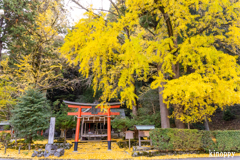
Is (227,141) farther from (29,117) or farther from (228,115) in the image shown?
(228,115)

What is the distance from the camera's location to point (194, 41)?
211 inches

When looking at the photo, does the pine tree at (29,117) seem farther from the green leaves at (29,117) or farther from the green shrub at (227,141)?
the green shrub at (227,141)

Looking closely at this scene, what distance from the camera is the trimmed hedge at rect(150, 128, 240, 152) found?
607cm

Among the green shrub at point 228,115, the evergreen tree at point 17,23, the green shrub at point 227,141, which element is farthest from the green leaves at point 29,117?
the green shrub at point 228,115

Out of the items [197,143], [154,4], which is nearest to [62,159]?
[197,143]

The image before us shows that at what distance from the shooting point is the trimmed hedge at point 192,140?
607 centimetres

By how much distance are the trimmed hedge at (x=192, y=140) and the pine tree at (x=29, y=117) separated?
19.3 feet

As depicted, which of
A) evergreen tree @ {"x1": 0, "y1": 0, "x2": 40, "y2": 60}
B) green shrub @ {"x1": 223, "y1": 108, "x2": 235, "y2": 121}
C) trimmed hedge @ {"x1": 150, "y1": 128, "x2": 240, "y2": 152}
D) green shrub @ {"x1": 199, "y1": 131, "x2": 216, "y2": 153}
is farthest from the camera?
green shrub @ {"x1": 223, "y1": 108, "x2": 235, "y2": 121}

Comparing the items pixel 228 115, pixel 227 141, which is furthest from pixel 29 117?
pixel 228 115

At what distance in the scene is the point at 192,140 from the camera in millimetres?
6176

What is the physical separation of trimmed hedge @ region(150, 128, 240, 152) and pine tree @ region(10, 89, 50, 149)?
19.3 ft

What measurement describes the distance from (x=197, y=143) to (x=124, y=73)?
14.6ft

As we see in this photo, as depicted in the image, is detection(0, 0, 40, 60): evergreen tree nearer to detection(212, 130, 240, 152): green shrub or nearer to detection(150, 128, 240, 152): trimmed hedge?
detection(150, 128, 240, 152): trimmed hedge

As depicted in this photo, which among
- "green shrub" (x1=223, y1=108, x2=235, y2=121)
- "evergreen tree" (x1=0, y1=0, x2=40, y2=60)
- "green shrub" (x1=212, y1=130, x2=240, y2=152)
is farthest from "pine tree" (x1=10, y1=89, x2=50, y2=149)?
"green shrub" (x1=223, y1=108, x2=235, y2=121)
